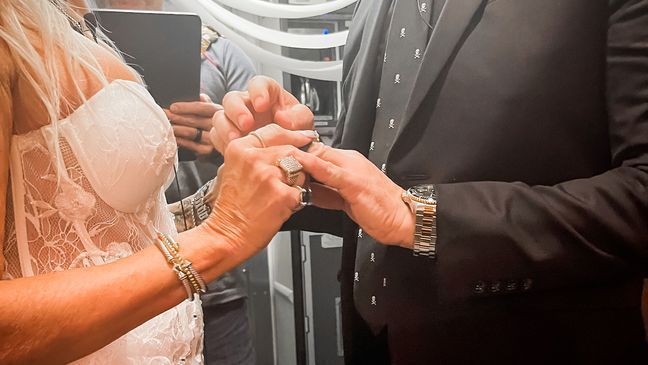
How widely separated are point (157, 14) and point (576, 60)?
0.66 metres

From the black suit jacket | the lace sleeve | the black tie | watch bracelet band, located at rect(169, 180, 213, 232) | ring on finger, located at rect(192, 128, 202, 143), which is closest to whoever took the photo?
the lace sleeve

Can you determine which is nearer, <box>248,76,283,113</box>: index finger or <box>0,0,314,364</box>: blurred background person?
<box>0,0,314,364</box>: blurred background person

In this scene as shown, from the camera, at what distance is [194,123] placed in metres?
0.98

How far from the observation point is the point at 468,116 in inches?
28.0

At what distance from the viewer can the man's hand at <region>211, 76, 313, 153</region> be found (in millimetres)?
721

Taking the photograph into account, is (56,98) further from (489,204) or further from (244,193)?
(489,204)

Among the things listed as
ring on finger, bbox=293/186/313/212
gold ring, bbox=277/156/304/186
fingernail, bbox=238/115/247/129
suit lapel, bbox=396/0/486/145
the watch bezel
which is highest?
suit lapel, bbox=396/0/486/145

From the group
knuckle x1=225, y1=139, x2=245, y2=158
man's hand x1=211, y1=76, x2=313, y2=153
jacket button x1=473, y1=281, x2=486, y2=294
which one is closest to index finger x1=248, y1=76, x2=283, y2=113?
man's hand x1=211, y1=76, x2=313, y2=153

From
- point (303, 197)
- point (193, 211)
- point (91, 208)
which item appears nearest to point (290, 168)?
point (303, 197)

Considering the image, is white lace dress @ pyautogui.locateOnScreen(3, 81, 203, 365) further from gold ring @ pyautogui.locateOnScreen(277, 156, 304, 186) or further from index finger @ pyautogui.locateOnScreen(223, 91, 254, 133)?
gold ring @ pyautogui.locateOnScreen(277, 156, 304, 186)

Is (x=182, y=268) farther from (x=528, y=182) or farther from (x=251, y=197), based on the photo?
(x=528, y=182)

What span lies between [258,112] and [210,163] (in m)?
0.33

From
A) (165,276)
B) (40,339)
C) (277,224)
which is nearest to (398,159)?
(277,224)

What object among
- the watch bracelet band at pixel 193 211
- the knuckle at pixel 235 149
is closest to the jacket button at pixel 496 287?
the knuckle at pixel 235 149
